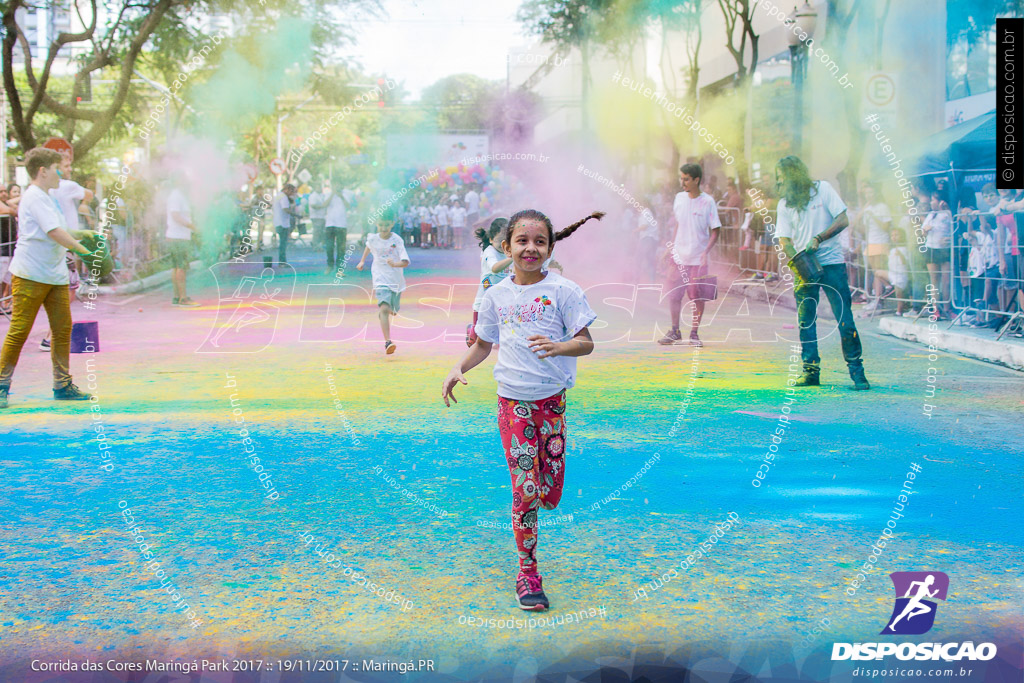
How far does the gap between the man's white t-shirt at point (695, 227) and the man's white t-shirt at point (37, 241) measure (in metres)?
5.88

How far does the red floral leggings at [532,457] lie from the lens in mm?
3828

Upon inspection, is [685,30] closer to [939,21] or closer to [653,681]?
[939,21]

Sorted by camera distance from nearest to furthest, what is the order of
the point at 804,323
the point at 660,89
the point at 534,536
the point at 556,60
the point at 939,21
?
the point at 534,536 → the point at 804,323 → the point at 939,21 → the point at 556,60 → the point at 660,89

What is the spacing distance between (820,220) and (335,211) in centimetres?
1228

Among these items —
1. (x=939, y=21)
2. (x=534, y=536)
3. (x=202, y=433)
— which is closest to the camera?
(x=534, y=536)

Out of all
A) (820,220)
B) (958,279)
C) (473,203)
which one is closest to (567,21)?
(473,203)

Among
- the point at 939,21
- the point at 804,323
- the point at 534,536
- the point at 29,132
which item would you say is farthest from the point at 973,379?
the point at 29,132

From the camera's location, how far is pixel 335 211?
1931 centimetres

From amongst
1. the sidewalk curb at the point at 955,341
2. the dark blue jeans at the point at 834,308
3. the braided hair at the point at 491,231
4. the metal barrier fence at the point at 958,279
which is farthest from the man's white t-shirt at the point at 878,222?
the braided hair at the point at 491,231

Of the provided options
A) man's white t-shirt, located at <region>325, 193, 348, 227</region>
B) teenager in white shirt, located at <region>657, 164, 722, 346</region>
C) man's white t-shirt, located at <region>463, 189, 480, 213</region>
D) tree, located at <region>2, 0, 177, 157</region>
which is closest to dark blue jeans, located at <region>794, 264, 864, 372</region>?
teenager in white shirt, located at <region>657, 164, 722, 346</region>

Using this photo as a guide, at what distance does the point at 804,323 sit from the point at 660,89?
85.7 ft

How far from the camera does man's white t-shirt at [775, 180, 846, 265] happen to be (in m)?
8.37

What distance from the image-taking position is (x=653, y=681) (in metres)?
3.15

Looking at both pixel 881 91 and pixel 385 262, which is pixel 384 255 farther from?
pixel 881 91
